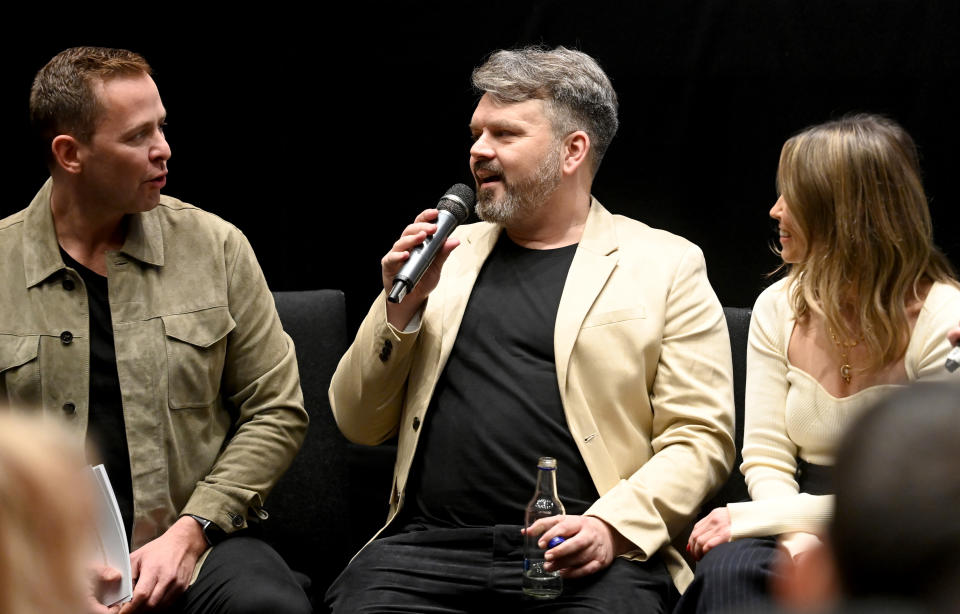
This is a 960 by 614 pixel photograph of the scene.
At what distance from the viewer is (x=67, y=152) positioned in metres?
2.69

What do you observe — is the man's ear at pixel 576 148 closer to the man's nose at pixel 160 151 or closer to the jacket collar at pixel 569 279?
the jacket collar at pixel 569 279

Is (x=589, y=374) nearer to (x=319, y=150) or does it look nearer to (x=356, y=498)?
(x=356, y=498)

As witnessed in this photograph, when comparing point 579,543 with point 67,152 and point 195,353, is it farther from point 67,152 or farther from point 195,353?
point 67,152

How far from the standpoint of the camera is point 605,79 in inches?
120

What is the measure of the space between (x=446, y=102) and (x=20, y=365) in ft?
5.10

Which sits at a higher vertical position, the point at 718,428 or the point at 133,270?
the point at 133,270

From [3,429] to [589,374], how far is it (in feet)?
5.68

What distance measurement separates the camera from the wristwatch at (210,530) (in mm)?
2641

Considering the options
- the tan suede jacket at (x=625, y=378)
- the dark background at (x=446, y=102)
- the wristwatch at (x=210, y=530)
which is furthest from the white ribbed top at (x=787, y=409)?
the wristwatch at (x=210, y=530)

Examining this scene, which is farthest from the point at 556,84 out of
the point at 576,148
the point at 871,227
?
the point at 871,227

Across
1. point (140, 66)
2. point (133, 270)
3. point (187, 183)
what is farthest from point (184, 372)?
point (187, 183)

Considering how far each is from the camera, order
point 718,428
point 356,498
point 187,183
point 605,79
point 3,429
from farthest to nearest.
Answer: point 187,183
point 356,498
point 605,79
point 718,428
point 3,429

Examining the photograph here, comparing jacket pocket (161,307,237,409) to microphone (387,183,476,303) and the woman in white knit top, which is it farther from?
the woman in white knit top

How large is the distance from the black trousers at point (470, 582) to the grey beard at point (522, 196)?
0.76 m
